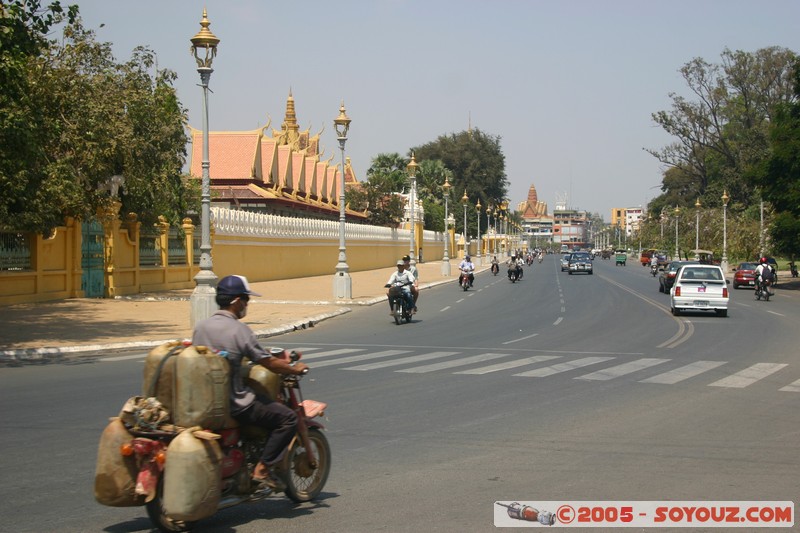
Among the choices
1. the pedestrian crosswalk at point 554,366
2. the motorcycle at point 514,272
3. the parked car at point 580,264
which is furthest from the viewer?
the parked car at point 580,264

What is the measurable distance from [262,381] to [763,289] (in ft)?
118

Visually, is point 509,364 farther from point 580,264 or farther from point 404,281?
point 580,264

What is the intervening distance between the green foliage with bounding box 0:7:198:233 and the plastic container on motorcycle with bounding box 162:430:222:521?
14.0m

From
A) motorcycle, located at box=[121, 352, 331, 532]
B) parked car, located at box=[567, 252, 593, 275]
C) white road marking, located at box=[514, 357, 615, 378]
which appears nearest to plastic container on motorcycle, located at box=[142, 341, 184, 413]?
motorcycle, located at box=[121, 352, 331, 532]

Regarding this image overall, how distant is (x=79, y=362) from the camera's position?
16.1 m

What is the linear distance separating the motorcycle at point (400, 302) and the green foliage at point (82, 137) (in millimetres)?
9568

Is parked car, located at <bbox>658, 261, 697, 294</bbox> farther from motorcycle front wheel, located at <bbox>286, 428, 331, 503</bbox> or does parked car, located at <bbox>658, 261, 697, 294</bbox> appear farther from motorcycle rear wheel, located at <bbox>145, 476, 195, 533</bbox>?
motorcycle rear wheel, located at <bbox>145, 476, 195, 533</bbox>

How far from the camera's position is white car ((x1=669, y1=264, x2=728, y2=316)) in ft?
93.2

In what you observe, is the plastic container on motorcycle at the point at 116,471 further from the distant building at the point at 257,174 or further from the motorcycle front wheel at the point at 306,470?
the distant building at the point at 257,174

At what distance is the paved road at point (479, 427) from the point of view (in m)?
6.82

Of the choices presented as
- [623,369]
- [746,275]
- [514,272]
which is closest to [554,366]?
[623,369]

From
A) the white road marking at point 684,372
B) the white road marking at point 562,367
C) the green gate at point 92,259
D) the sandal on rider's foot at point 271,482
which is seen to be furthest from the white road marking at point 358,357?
the green gate at point 92,259

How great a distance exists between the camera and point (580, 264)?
7425cm

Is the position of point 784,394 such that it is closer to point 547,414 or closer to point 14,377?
point 547,414
